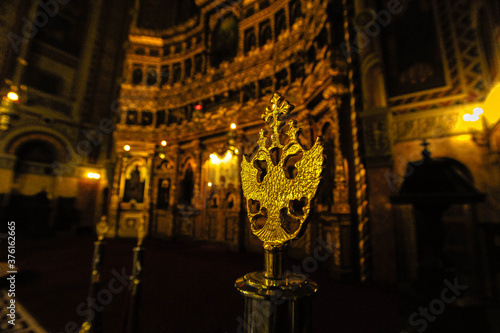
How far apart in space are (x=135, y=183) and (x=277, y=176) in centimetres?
1063

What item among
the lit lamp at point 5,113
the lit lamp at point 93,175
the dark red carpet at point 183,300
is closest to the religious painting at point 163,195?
the lit lamp at point 93,175

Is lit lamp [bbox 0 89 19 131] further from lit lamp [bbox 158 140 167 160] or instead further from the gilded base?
the gilded base

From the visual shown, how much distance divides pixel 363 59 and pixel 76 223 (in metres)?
12.8

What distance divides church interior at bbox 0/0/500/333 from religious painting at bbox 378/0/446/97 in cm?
3

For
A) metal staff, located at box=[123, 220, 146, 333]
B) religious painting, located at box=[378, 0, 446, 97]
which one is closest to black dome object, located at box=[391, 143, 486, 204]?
religious painting, located at box=[378, 0, 446, 97]

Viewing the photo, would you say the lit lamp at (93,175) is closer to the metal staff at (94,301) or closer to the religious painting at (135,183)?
the religious painting at (135,183)

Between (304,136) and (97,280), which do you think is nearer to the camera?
(97,280)

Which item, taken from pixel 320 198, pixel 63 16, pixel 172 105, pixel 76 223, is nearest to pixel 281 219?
pixel 320 198

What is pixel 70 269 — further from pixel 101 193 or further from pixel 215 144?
pixel 101 193

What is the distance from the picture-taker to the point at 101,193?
11.0 m

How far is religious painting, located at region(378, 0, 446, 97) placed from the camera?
4.05 m

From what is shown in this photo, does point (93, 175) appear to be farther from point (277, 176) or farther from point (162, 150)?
point (277, 176)

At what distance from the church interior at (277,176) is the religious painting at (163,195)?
0.09 meters

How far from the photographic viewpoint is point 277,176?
0.92 metres
